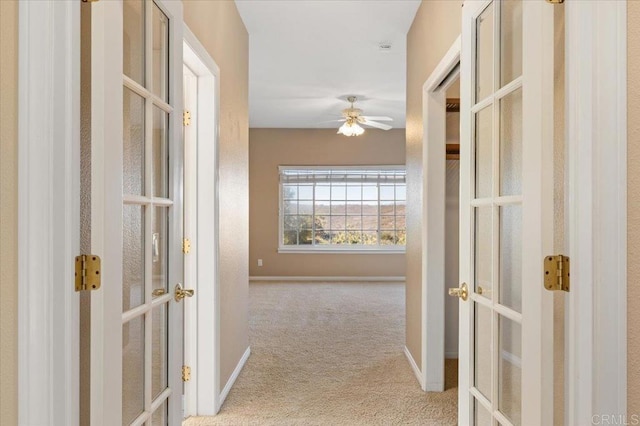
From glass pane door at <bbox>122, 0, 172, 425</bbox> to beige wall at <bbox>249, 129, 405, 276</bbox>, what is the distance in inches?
254

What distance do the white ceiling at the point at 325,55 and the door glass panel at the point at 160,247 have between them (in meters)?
2.21

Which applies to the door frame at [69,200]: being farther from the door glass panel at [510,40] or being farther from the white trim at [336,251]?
the white trim at [336,251]

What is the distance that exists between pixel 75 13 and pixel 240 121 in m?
2.41

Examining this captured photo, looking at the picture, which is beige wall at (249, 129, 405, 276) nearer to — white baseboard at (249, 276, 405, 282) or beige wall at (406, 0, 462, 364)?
white baseboard at (249, 276, 405, 282)

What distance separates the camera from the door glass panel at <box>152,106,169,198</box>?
156cm

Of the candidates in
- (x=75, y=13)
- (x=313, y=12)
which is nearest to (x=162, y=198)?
(x=75, y=13)

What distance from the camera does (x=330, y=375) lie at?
3.36 metres

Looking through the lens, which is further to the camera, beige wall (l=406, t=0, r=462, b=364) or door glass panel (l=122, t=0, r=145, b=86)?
beige wall (l=406, t=0, r=462, b=364)

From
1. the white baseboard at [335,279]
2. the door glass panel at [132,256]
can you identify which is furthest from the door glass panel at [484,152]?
the white baseboard at [335,279]

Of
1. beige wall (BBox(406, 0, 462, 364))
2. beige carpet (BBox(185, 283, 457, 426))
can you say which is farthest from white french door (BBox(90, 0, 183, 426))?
beige wall (BBox(406, 0, 462, 364))

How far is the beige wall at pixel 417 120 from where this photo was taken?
2.78 m

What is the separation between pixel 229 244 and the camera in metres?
3.11

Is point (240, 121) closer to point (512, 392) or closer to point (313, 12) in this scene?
point (313, 12)
